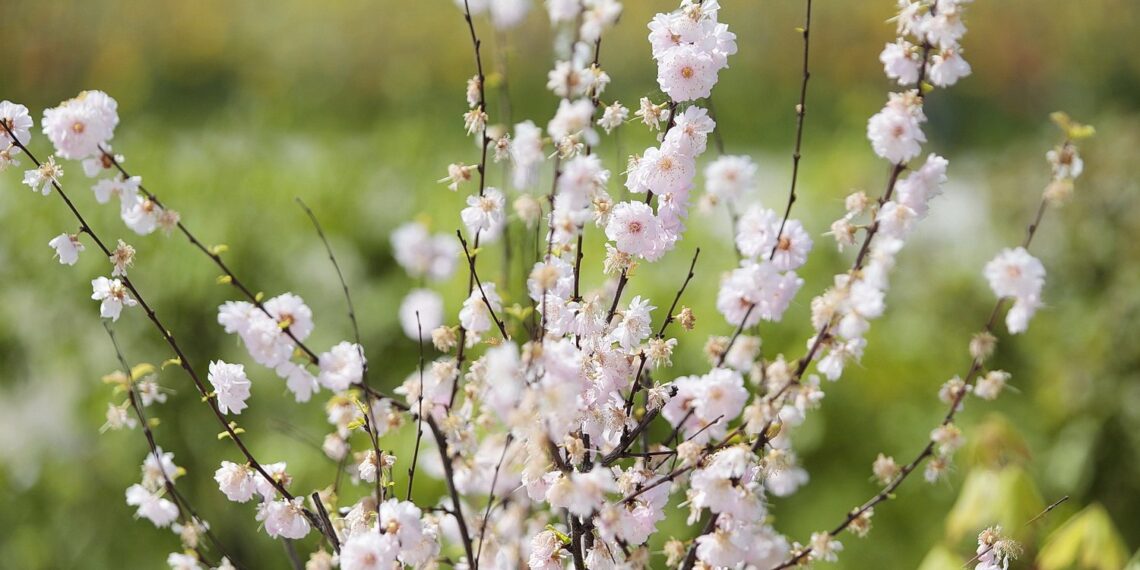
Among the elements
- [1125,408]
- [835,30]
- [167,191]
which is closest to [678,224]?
[1125,408]

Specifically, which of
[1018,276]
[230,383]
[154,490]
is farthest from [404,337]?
[1018,276]

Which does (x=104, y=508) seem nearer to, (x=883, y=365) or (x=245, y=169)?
(x=245, y=169)

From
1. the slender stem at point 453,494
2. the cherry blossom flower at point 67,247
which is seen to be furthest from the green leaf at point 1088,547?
the cherry blossom flower at point 67,247

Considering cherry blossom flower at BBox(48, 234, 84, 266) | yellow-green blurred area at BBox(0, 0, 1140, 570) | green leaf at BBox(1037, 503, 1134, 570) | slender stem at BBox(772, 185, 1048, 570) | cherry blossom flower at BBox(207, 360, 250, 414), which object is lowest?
green leaf at BBox(1037, 503, 1134, 570)

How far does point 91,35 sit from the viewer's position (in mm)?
3467

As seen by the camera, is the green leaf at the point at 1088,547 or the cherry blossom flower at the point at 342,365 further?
the green leaf at the point at 1088,547

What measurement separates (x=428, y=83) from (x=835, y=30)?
1392mm

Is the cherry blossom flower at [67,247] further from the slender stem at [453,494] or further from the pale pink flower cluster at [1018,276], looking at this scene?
the pale pink flower cluster at [1018,276]

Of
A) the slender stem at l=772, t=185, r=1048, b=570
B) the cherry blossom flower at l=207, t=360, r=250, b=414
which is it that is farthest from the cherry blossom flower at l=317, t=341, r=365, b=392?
the slender stem at l=772, t=185, r=1048, b=570

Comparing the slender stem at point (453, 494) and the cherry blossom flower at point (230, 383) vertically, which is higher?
the cherry blossom flower at point (230, 383)

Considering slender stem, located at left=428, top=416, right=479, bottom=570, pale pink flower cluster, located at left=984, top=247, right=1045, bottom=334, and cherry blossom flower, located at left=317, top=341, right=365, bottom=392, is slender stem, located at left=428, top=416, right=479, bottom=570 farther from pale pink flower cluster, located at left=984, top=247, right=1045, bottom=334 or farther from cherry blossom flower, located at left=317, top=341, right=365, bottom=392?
pale pink flower cluster, located at left=984, top=247, right=1045, bottom=334

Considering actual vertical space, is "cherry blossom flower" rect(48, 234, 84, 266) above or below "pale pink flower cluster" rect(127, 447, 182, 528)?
above

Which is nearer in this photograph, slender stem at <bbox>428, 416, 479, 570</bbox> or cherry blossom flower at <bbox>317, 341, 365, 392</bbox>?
slender stem at <bbox>428, 416, 479, 570</bbox>

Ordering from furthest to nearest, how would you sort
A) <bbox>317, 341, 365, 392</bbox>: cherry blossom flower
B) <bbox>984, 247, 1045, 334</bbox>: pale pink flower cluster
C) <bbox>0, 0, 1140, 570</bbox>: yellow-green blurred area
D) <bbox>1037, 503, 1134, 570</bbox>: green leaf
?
<bbox>0, 0, 1140, 570</bbox>: yellow-green blurred area → <bbox>1037, 503, 1134, 570</bbox>: green leaf → <bbox>317, 341, 365, 392</bbox>: cherry blossom flower → <bbox>984, 247, 1045, 334</bbox>: pale pink flower cluster
